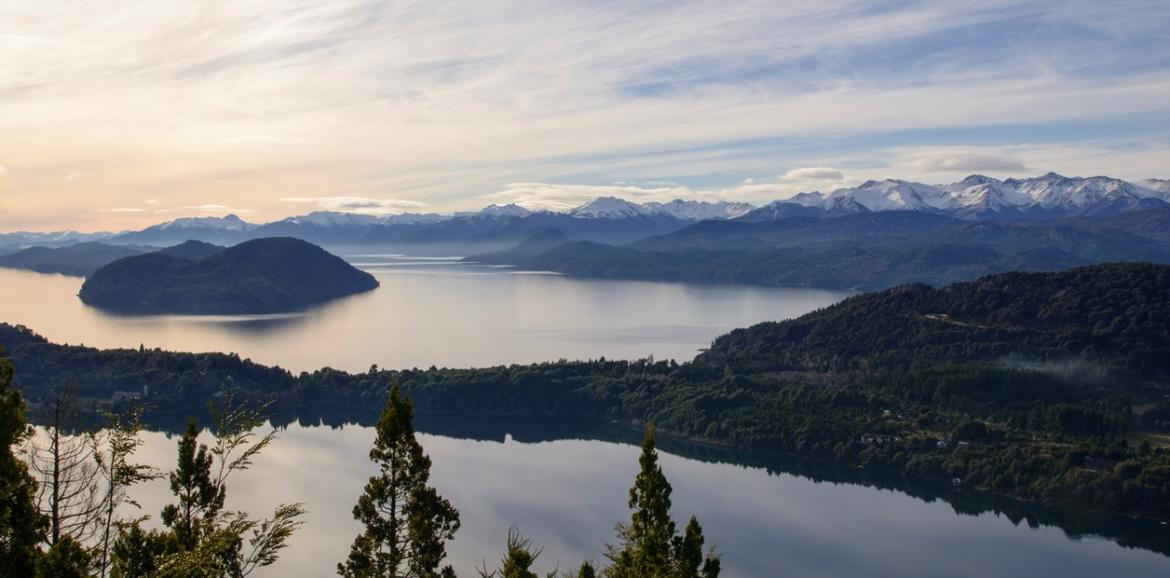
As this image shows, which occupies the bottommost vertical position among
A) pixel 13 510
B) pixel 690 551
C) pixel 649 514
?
pixel 690 551

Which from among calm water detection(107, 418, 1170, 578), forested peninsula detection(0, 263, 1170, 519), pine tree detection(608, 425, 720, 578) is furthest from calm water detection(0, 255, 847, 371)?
pine tree detection(608, 425, 720, 578)

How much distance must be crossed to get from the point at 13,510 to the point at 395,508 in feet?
23.5

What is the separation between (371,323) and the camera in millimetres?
108125

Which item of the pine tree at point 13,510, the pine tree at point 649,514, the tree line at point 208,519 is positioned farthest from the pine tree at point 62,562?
the pine tree at point 649,514

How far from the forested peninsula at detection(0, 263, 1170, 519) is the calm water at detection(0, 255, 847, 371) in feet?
40.7

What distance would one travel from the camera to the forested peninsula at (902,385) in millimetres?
47188

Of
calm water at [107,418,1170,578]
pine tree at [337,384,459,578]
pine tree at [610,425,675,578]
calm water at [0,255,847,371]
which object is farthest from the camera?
calm water at [0,255,847,371]

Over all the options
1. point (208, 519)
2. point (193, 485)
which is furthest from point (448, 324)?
point (208, 519)

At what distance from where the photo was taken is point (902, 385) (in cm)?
6088

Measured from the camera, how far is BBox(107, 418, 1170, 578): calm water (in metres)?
35.9

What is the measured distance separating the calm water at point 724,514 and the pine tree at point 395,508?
17.3 m

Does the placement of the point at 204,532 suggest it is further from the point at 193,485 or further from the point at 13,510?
the point at 13,510

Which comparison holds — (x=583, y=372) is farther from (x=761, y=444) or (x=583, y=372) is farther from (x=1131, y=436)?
(x=1131, y=436)

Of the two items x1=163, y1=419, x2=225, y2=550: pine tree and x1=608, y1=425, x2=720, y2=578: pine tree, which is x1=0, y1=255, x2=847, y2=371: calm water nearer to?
x1=608, y1=425, x2=720, y2=578: pine tree
